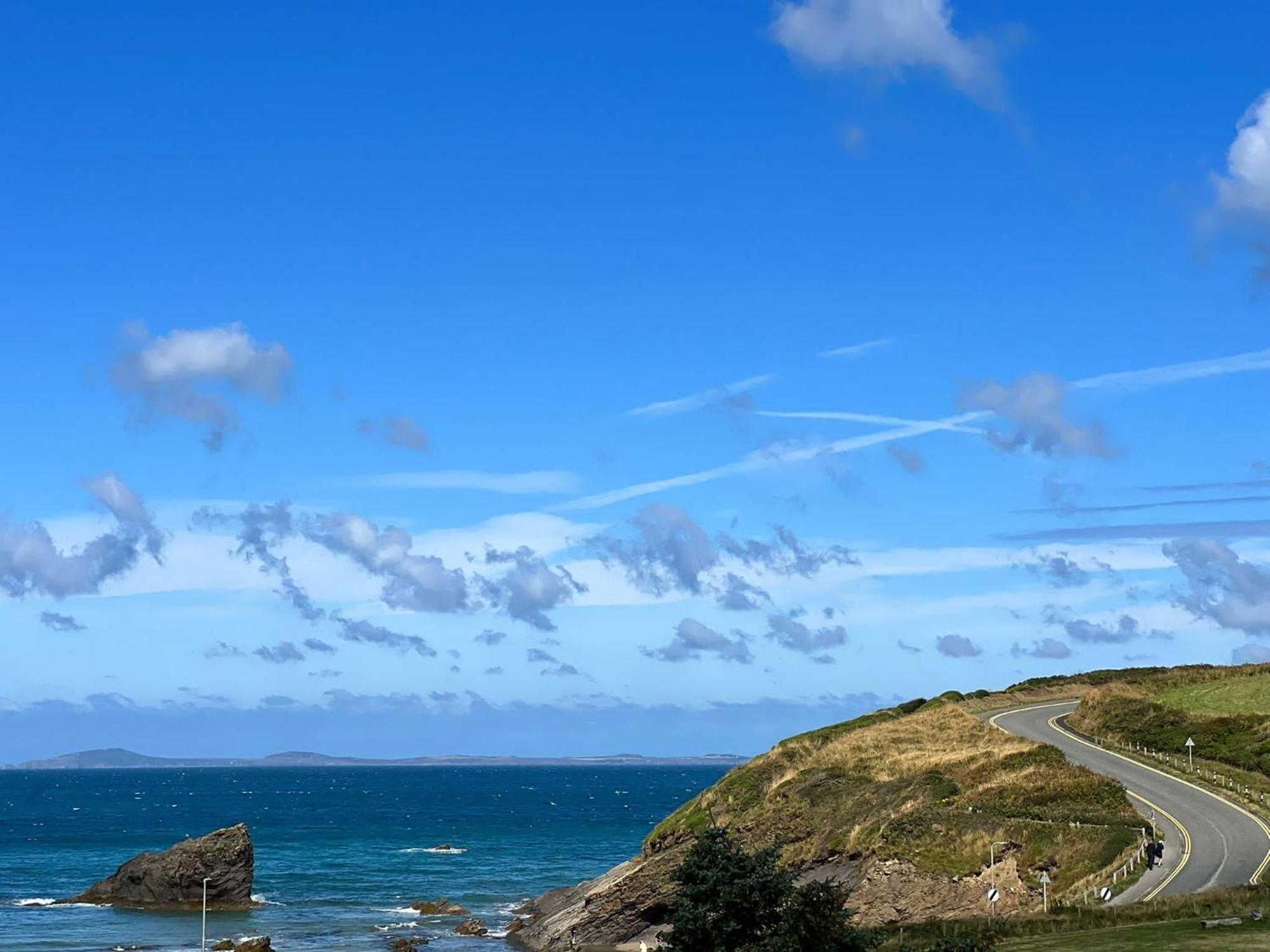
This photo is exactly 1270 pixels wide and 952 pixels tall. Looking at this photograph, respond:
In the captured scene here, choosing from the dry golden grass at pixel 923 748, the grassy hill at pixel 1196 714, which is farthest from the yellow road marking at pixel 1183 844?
the grassy hill at pixel 1196 714

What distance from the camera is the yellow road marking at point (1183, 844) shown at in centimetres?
4934

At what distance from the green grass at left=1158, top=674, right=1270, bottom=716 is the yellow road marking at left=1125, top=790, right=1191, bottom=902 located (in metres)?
26.9

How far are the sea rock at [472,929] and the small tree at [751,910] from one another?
4674 cm

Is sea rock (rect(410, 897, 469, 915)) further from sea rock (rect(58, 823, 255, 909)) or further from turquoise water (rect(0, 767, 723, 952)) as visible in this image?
sea rock (rect(58, 823, 255, 909))

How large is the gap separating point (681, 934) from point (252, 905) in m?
65.0

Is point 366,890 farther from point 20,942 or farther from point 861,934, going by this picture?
point 861,934

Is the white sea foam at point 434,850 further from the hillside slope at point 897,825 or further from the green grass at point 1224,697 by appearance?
the green grass at point 1224,697

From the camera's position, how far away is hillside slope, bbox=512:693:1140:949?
191 feet

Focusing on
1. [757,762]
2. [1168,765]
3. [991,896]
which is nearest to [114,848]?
[757,762]

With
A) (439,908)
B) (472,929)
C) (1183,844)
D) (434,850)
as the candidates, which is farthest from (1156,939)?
(434,850)

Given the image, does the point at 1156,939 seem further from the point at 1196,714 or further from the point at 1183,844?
the point at 1196,714

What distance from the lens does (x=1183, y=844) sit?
5669 centimetres

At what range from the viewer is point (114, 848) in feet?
443

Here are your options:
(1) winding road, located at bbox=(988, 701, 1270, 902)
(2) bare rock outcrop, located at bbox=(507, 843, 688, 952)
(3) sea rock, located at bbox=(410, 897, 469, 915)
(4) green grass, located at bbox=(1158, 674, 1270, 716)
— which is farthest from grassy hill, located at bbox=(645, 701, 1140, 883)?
(3) sea rock, located at bbox=(410, 897, 469, 915)
